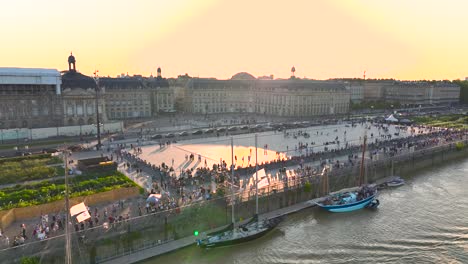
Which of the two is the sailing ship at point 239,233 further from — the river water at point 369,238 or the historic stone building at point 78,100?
the historic stone building at point 78,100

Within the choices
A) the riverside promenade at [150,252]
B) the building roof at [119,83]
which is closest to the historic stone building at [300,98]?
the building roof at [119,83]

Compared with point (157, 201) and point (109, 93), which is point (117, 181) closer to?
point (157, 201)

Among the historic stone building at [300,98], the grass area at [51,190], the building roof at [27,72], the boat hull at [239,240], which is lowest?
the boat hull at [239,240]

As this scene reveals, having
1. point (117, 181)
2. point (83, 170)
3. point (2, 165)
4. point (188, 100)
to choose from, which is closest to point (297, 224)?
point (117, 181)

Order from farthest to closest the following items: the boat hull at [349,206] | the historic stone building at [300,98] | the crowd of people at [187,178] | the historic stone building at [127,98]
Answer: the historic stone building at [300,98] < the historic stone building at [127,98] < the boat hull at [349,206] < the crowd of people at [187,178]

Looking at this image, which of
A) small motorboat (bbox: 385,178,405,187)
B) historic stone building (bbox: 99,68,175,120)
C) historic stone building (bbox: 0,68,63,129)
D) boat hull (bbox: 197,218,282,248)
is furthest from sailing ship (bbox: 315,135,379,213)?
historic stone building (bbox: 99,68,175,120)

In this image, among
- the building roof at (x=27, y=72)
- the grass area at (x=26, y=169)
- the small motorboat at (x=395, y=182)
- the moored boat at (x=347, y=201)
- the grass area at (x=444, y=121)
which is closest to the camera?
the moored boat at (x=347, y=201)
